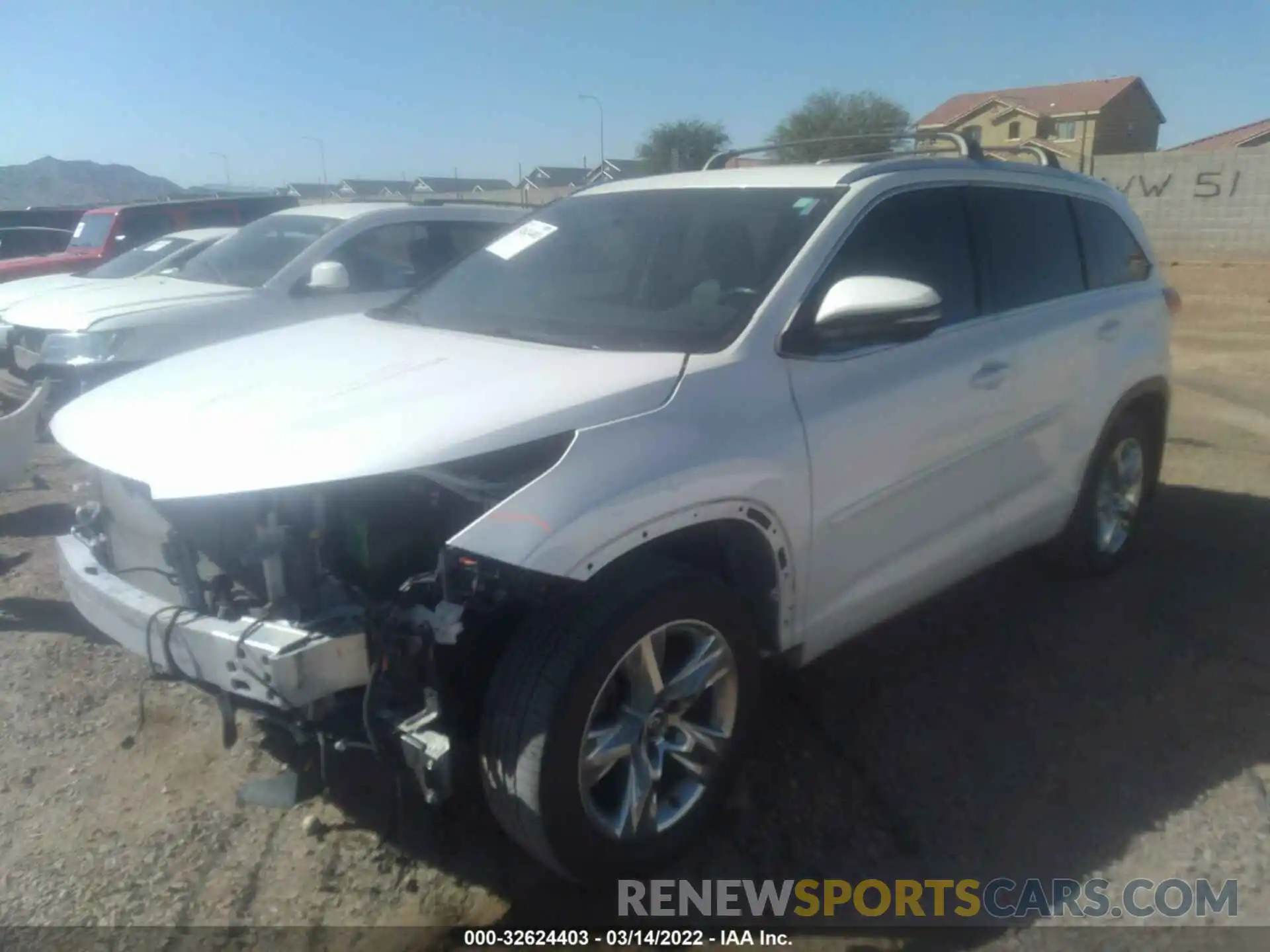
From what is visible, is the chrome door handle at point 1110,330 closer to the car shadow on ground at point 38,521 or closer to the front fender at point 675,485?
the front fender at point 675,485

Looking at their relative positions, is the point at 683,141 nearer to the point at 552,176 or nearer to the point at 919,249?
the point at 552,176

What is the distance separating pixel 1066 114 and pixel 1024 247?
191ft

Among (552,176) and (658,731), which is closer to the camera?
(658,731)

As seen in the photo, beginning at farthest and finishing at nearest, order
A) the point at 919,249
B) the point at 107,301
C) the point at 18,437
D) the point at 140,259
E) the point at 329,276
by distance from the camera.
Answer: the point at 140,259 → the point at 107,301 → the point at 329,276 → the point at 18,437 → the point at 919,249

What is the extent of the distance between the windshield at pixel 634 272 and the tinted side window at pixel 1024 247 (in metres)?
0.86

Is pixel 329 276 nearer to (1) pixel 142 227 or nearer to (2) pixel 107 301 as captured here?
(2) pixel 107 301

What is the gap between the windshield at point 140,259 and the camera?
9781mm

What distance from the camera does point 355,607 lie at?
2549 mm

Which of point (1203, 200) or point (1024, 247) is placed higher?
point (1024, 247)

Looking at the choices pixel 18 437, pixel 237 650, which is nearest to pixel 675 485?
pixel 237 650

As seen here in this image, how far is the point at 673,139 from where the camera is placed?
47219 millimetres

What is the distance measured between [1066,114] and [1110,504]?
5764cm

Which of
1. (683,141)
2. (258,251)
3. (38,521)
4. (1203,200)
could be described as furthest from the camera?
(683,141)

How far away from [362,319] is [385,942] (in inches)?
88.4
